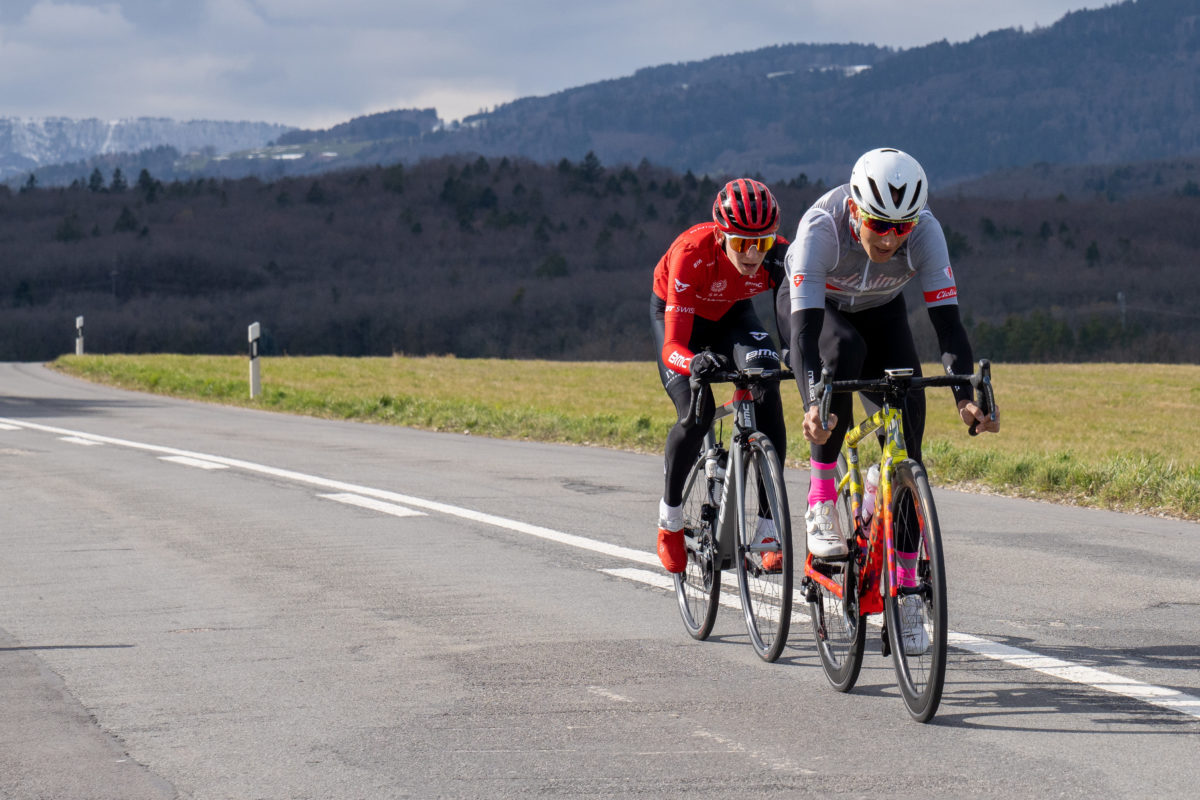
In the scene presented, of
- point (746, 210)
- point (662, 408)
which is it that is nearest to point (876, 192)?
point (746, 210)

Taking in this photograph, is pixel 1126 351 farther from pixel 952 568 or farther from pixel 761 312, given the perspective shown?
pixel 952 568

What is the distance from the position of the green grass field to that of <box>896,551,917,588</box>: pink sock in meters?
5.91

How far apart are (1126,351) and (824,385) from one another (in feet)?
210

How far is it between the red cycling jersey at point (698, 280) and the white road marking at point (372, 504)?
4.19 meters

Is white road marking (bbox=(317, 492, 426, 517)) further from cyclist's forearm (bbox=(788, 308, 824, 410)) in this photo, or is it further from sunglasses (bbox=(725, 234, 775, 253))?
cyclist's forearm (bbox=(788, 308, 824, 410))

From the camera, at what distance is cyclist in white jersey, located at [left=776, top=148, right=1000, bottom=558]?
182 inches

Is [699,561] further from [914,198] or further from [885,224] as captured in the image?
[914,198]

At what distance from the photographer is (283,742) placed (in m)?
4.42

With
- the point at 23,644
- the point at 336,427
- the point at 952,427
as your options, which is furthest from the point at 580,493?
the point at 952,427

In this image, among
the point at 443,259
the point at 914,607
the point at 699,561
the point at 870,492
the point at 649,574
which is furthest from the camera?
the point at 443,259

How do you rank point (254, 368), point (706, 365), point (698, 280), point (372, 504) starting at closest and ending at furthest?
point (706, 365)
point (698, 280)
point (372, 504)
point (254, 368)

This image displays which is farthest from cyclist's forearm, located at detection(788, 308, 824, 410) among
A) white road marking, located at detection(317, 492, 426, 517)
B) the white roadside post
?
the white roadside post

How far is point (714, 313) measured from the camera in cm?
609

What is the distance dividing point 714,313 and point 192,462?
8.47 m
